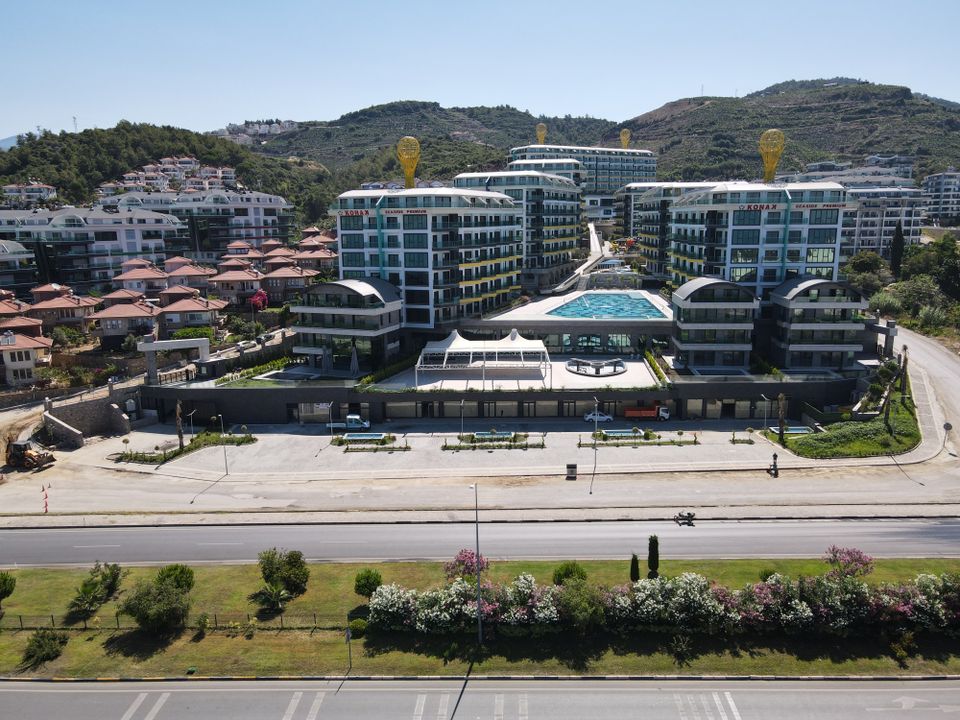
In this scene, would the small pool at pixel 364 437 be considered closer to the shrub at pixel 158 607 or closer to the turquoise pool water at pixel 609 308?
the shrub at pixel 158 607

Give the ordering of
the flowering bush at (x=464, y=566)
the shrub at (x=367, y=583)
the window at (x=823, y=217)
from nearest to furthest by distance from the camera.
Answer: the shrub at (x=367, y=583) < the flowering bush at (x=464, y=566) < the window at (x=823, y=217)

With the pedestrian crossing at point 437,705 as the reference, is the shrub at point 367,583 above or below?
above

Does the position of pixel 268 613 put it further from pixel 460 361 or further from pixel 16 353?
pixel 16 353

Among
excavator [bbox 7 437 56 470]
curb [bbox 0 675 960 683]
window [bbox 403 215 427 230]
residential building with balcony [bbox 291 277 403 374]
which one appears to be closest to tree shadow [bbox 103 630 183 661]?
curb [bbox 0 675 960 683]

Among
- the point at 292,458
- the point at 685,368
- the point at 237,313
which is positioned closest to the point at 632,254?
the point at 685,368

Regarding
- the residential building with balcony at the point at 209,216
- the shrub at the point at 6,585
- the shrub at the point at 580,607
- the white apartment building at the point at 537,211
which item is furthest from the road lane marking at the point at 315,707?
the residential building with balcony at the point at 209,216

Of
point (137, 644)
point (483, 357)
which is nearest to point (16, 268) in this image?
point (483, 357)

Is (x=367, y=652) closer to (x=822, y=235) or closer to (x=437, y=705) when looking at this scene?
(x=437, y=705)
